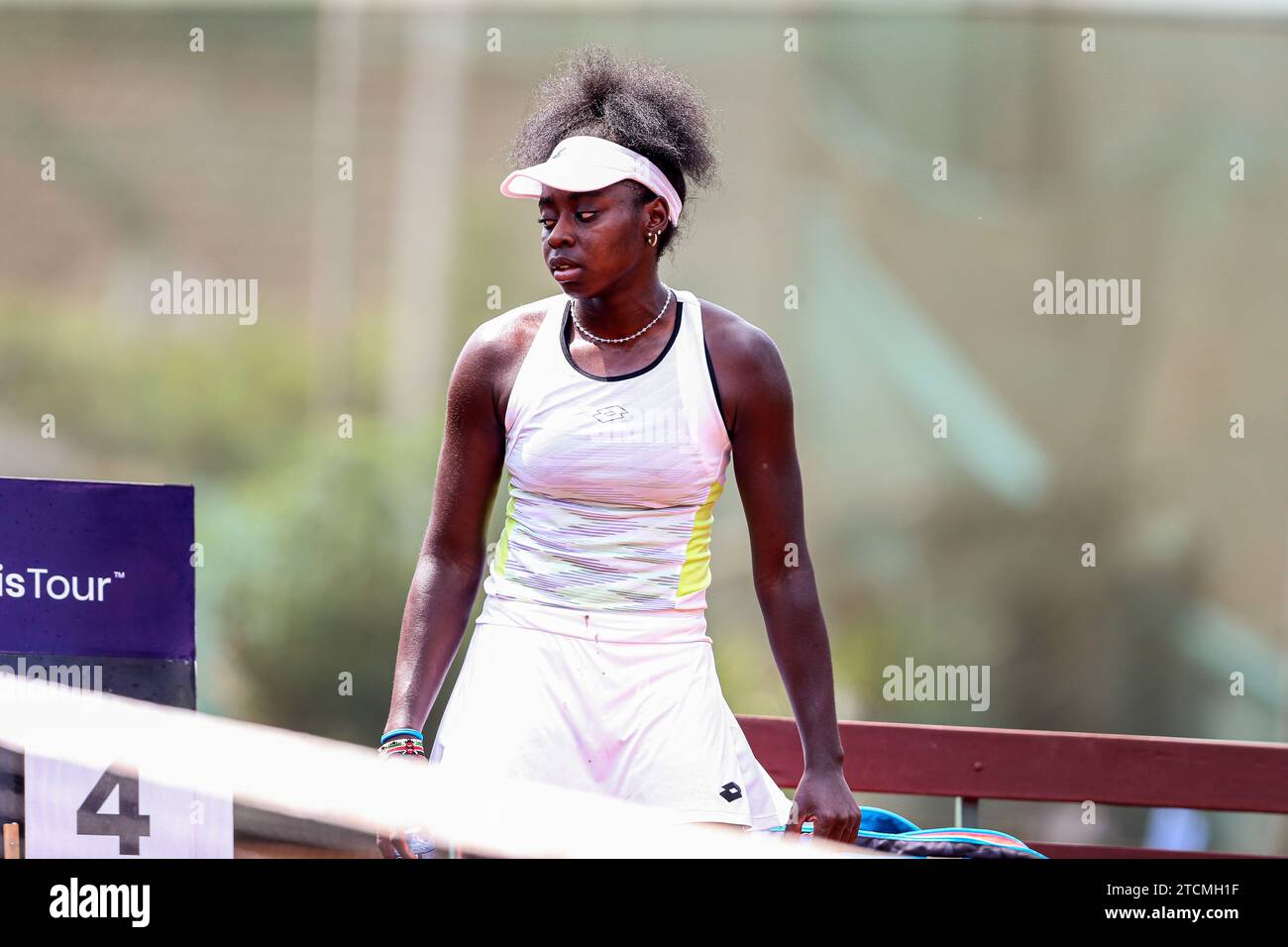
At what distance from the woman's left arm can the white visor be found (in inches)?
13.4

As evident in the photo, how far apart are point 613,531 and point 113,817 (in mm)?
1021

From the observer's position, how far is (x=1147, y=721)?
28.7ft

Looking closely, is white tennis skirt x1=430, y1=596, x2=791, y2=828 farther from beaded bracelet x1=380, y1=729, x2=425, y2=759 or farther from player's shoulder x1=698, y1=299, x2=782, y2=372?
player's shoulder x1=698, y1=299, x2=782, y2=372

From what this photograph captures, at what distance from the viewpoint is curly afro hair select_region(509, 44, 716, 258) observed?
2.98 meters

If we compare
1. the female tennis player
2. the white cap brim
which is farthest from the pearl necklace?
the white cap brim

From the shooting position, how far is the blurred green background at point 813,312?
8641mm

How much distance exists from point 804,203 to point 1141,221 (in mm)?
2092

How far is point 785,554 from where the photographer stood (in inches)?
116

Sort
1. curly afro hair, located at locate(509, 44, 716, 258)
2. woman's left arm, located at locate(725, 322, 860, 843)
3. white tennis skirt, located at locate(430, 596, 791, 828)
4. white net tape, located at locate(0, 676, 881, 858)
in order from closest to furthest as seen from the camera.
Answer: white net tape, located at locate(0, 676, 881, 858), white tennis skirt, located at locate(430, 596, 791, 828), woman's left arm, located at locate(725, 322, 860, 843), curly afro hair, located at locate(509, 44, 716, 258)

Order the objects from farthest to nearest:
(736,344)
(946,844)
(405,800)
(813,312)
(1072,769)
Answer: (813,312)
(1072,769)
(946,844)
(736,344)
(405,800)

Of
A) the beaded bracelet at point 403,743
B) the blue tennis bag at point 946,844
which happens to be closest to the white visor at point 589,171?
the beaded bracelet at point 403,743

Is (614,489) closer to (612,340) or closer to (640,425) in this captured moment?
(640,425)

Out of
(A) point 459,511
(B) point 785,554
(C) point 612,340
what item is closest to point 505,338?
(C) point 612,340
